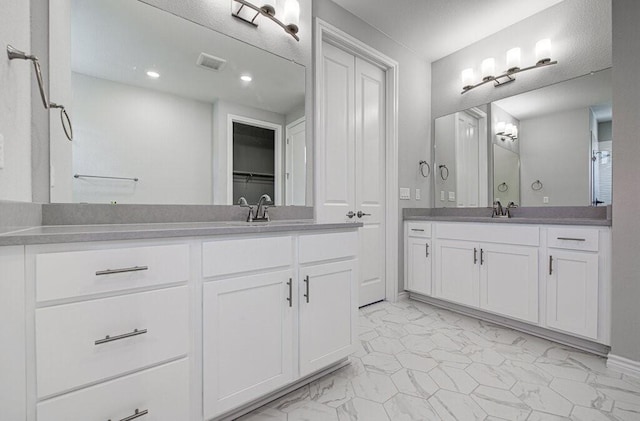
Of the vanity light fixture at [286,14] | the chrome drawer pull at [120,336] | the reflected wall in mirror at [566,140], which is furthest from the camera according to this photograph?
the reflected wall in mirror at [566,140]

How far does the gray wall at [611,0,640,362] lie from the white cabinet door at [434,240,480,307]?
2.79 ft

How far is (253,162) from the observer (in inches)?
75.6

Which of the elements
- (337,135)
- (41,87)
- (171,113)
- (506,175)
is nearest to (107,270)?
(41,87)

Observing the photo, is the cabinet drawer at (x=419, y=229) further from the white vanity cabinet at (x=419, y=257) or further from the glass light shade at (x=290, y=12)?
the glass light shade at (x=290, y=12)

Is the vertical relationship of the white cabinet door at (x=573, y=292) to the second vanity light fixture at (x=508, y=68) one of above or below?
below

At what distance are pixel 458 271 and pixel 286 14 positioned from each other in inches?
97.0

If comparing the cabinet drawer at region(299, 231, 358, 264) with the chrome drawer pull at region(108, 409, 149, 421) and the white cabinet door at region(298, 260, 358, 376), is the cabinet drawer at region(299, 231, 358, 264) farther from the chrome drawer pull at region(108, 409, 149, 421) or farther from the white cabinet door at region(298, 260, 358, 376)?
the chrome drawer pull at region(108, 409, 149, 421)

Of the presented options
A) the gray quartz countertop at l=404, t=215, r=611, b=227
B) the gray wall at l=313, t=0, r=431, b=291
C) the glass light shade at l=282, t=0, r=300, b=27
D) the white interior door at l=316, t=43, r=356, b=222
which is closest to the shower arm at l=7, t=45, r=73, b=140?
the glass light shade at l=282, t=0, r=300, b=27

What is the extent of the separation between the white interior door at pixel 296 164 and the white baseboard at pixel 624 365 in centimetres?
213

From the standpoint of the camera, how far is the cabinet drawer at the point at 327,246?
1396 mm

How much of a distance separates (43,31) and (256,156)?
3.67 ft

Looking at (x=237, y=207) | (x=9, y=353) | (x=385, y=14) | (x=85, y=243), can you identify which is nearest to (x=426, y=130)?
(x=385, y=14)

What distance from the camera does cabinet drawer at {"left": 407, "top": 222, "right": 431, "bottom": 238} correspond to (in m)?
2.81

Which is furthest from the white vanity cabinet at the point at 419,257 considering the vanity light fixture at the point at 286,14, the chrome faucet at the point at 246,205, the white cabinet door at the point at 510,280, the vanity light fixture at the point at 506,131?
the vanity light fixture at the point at 286,14
